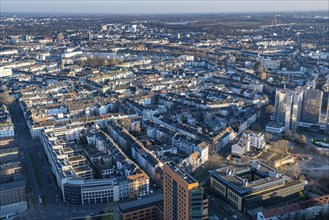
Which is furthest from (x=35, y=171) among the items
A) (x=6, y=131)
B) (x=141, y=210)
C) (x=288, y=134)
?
(x=288, y=134)

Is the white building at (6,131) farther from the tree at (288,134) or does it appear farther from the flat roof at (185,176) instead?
the tree at (288,134)

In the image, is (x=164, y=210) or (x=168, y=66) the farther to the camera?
(x=168, y=66)

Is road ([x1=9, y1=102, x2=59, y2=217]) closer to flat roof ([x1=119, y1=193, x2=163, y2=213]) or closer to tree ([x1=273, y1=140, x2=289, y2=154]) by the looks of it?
flat roof ([x1=119, y1=193, x2=163, y2=213])

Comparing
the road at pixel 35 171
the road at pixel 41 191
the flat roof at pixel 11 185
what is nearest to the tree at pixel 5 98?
the road at pixel 35 171

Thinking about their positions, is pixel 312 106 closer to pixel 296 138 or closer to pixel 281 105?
pixel 281 105

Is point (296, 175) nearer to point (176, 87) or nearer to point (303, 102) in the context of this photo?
point (303, 102)

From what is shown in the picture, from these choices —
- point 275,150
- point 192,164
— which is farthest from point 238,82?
point 192,164
